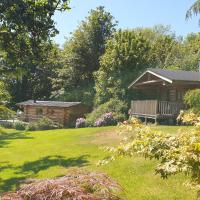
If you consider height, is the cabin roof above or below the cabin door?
above

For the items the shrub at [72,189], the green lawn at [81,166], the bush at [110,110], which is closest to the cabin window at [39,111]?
the bush at [110,110]

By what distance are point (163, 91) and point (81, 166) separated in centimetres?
2224

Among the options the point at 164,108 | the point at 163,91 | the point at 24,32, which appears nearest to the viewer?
the point at 24,32

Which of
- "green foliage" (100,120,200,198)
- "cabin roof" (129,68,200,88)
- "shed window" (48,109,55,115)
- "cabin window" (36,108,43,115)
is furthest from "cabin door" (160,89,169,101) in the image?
"green foliage" (100,120,200,198)

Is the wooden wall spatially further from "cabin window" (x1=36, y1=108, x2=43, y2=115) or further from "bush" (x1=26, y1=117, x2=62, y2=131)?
"bush" (x1=26, y1=117, x2=62, y2=131)

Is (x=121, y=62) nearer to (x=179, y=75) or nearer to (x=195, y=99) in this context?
(x=179, y=75)

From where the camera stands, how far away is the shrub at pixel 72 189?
483cm

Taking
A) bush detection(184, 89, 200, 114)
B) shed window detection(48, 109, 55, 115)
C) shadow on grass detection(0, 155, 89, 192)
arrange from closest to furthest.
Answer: shadow on grass detection(0, 155, 89, 192) < bush detection(184, 89, 200, 114) < shed window detection(48, 109, 55, 115)

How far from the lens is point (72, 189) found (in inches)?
192

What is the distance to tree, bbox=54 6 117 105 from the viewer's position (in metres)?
53.9

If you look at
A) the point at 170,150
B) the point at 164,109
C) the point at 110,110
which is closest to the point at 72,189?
the point at 170,150

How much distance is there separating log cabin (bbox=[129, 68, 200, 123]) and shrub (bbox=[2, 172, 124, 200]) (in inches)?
1025

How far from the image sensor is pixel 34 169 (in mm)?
17328

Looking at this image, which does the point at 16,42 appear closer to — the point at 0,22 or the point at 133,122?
the point at 0,22
